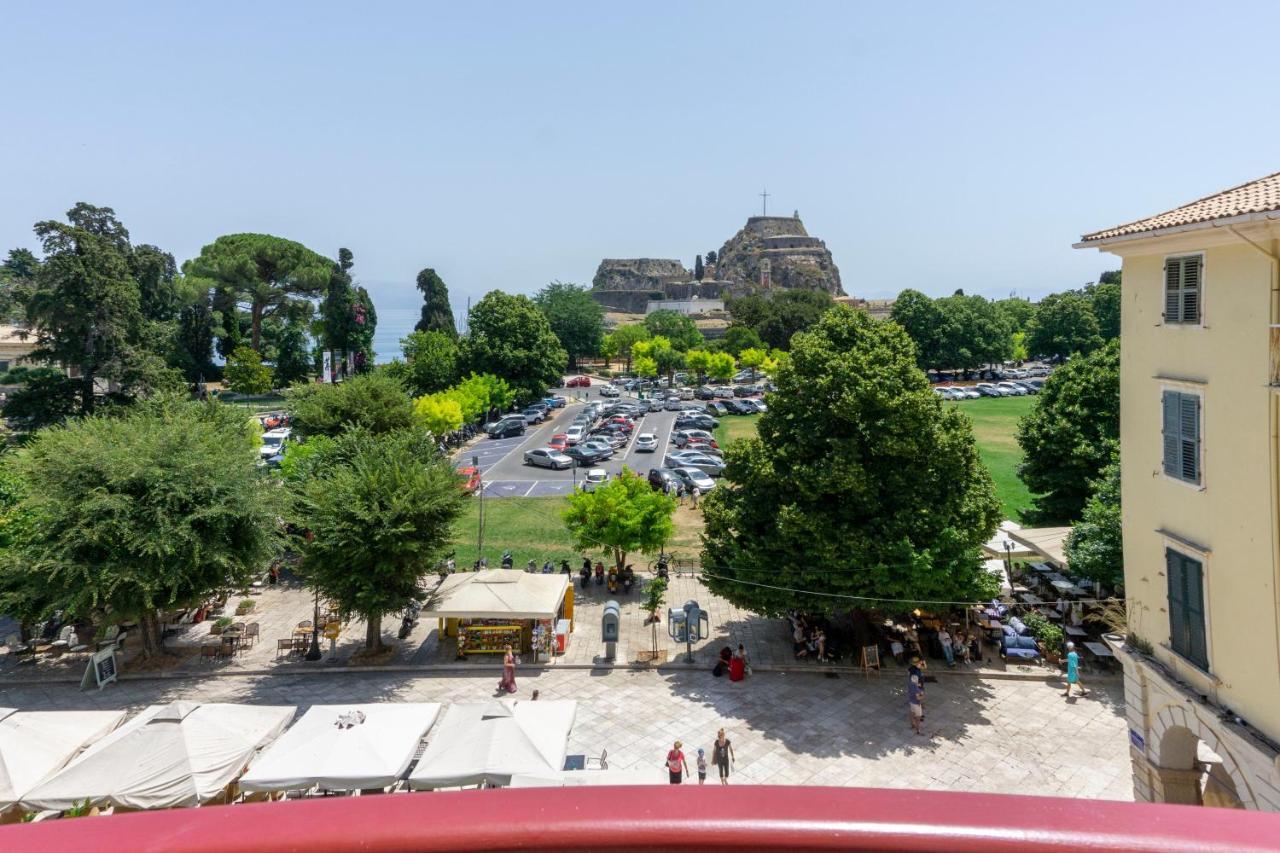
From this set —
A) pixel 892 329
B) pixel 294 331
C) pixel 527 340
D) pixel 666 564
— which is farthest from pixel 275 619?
pixel 294 331

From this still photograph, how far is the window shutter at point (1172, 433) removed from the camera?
391 inches

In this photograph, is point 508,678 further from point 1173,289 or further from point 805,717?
point 1173,289

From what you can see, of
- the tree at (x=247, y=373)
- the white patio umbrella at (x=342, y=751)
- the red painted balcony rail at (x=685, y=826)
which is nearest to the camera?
the red painted balcony rail at (x=685, y=826)

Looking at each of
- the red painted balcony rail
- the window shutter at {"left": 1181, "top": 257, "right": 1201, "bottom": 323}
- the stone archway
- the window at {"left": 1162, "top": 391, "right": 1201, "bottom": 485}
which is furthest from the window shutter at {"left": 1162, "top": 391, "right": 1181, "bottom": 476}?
the red painted balcony rail

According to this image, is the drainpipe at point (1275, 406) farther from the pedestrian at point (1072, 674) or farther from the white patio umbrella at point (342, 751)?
the white patio umbrella at point (342, 751)

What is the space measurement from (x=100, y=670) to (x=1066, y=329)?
82.2 metres

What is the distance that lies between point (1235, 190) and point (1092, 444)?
17131mm

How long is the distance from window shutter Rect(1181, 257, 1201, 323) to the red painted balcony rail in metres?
9.74

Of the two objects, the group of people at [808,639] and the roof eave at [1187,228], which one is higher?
the roof eave at [1187,228]

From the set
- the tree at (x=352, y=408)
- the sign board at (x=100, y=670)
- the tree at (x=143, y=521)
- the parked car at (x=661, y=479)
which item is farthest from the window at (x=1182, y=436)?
the tree at (x=352, y=408)

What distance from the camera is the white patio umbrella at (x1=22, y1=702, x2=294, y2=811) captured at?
1141 cm

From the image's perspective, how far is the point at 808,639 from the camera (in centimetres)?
1923

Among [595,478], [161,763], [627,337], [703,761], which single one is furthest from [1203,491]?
[627,337]

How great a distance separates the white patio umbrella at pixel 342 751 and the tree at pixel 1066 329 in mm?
77599
